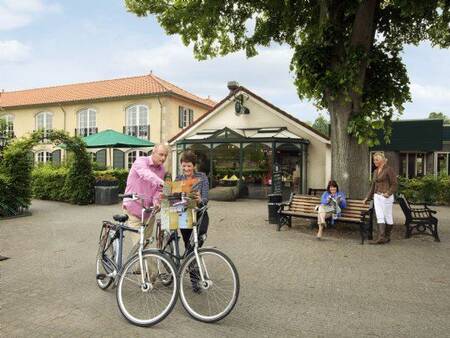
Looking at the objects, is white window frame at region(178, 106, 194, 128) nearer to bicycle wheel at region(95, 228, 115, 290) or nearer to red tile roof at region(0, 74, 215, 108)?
red tile roof at region(0, 74, 215, 108)

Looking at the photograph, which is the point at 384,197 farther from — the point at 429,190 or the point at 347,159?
the point at 429,190

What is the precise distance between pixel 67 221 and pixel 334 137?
7.42m

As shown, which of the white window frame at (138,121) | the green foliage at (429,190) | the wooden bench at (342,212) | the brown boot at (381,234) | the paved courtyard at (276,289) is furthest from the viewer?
the white window frame at (138,121)

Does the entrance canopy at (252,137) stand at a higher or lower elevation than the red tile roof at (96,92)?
lower

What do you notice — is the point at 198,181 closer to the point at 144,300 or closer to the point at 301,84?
the point at 144,300

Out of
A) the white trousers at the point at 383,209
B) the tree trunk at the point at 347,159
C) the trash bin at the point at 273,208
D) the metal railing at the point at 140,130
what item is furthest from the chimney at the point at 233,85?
the white trousers at the point at 383,209

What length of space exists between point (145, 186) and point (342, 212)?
5.35 meters

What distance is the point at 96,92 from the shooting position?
29.6 m

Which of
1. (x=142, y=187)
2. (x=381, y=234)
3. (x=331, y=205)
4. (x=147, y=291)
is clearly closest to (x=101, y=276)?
(x=147, y=291)

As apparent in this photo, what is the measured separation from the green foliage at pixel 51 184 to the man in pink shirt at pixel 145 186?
10.9m

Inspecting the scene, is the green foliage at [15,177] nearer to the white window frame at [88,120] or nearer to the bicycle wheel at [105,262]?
the bicycle wheel at [105,262]

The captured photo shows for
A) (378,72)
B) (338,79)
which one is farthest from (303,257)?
(378,72)

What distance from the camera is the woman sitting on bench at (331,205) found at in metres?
8.37

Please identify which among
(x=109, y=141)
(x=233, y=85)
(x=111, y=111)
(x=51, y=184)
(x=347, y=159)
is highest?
(x=233, y=85)
